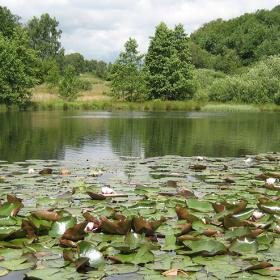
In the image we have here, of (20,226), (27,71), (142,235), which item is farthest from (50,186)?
(27,71)

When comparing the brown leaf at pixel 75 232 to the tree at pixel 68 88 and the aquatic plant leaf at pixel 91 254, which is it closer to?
the aquatic plant leaf at pixel 91 254

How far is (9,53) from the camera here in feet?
130

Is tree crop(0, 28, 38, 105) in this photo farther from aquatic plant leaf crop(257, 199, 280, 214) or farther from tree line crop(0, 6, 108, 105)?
aquatic plant leaf crop(257, 199, 280, 214)

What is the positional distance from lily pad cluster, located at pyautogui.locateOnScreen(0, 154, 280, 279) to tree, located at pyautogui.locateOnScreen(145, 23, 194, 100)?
42.6 m

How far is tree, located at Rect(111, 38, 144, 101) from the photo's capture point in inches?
1924

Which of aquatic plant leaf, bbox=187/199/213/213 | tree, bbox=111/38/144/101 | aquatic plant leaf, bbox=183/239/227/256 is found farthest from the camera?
tree, bbox=111/38/144/101

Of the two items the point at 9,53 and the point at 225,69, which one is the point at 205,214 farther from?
the point at 225,69

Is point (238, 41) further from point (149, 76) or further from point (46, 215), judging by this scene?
point (46, 215)

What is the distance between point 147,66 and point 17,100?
54.9 feet

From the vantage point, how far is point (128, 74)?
49812 millimetres

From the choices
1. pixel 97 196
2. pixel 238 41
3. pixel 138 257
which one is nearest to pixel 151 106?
pixel 97 196

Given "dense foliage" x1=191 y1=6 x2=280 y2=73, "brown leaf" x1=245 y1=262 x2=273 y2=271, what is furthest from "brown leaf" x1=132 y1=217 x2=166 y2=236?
"dense foliage" x1=191 y1=6 x2=280 y2=73

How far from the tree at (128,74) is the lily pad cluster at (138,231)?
42608mm

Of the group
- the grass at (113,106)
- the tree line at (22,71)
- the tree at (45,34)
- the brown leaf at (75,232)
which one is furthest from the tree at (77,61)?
the brown leaf at (75,232)
